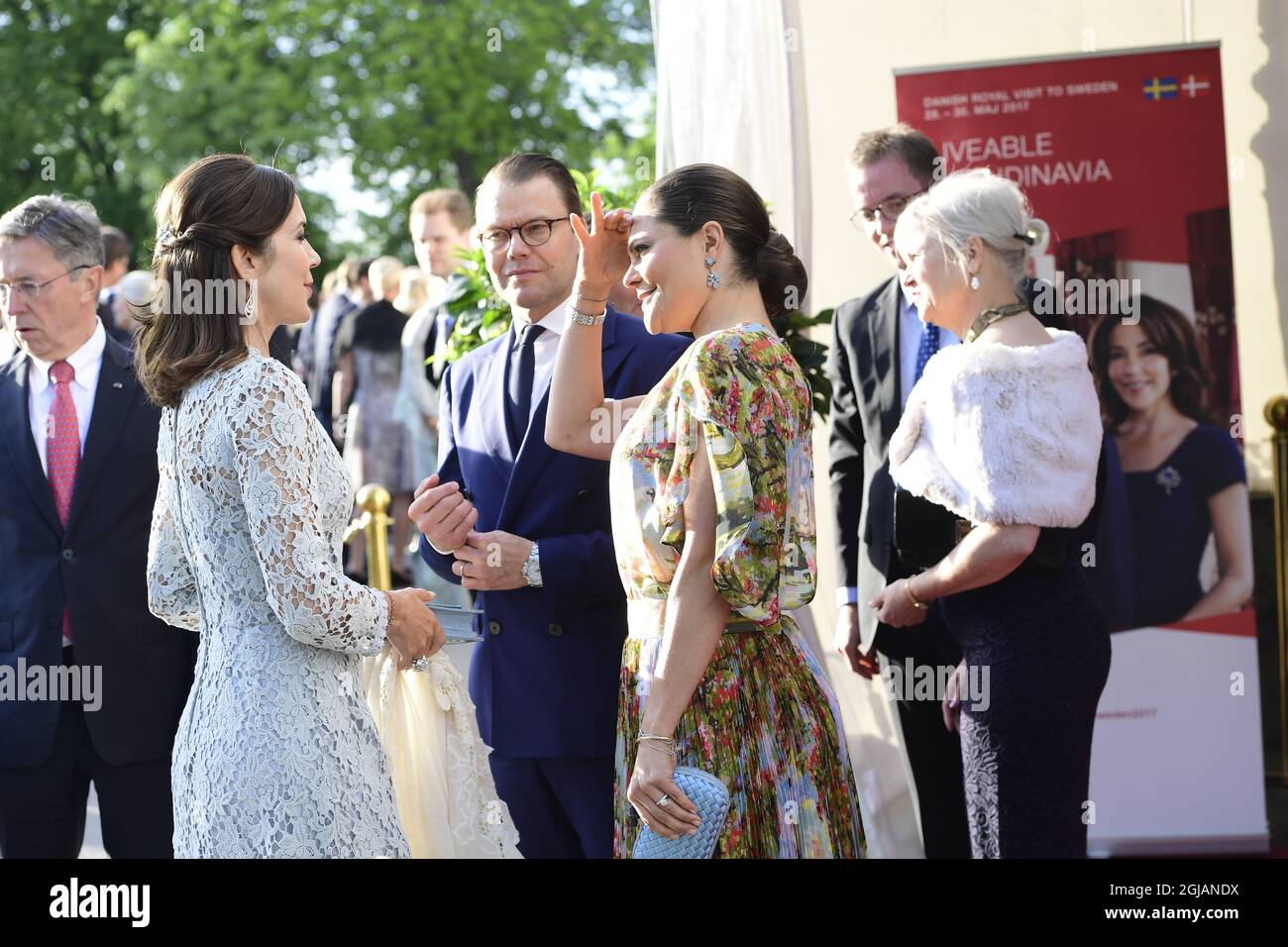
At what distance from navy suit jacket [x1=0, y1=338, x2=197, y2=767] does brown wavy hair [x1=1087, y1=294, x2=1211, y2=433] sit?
311 centimetres

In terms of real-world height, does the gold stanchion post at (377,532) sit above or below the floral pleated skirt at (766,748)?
above

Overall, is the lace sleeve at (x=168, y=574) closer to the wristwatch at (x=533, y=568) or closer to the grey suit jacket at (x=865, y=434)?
the wristwatch at (x=533, y=568)

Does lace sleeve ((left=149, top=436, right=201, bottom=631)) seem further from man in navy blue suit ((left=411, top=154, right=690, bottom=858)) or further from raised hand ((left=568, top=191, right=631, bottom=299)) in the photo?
raised hand ((left=568, top=191, right=631, bottom=299))

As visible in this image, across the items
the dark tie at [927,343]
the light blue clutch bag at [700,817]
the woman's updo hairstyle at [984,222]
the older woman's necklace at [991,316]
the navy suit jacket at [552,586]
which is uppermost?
the woman's updo hairstyle at [984,222]

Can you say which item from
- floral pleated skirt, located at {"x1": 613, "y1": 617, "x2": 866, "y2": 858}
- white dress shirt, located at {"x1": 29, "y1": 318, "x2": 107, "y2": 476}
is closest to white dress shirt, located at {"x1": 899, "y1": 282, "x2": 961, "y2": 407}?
floral pleated skirt, located at {"x1": 613, "y1": 617, "x2": 866, "y2": 858}

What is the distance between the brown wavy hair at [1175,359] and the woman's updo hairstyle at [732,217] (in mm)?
2357

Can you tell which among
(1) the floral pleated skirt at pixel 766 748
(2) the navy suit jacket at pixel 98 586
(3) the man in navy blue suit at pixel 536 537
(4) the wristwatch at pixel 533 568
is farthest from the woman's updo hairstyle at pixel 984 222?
(2) the navy suit jacket at pixel 98 586

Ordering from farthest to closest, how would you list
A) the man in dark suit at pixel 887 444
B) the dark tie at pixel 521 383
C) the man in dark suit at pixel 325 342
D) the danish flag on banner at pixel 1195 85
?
the man in dark suit at pixel 325 342, the danish flag on banner at pixel 1195 85, the man in dark suit at pixel 887 444, the dark tie at pixel 521 383

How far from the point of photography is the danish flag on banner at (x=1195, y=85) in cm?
500

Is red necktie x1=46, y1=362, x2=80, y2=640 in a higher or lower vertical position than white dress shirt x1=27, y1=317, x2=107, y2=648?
lower

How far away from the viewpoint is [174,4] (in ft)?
78.1

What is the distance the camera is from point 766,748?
2877mm

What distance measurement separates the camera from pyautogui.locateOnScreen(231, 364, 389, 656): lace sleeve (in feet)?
9.11

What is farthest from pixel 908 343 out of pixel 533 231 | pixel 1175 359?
pixel 533 231
